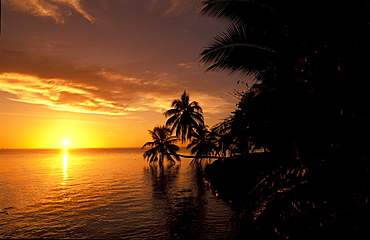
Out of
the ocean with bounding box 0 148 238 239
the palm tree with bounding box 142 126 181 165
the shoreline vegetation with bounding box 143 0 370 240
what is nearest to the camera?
the shoreline vegetation with bounding box 143 0 370 240

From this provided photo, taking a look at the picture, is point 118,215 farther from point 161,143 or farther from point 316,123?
point 161,143

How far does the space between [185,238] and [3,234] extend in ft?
20.6

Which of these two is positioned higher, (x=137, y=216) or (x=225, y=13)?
(x=225, y=13)

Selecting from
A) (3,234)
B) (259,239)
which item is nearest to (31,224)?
(3,234)

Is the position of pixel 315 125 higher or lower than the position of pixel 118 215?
higher

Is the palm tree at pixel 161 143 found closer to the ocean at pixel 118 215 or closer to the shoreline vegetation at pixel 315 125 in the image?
the ocean at pixel 118 215

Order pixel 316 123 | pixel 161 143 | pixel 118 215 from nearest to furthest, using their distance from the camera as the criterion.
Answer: pixel 316 123
pixel 118 215
pixel 161 143

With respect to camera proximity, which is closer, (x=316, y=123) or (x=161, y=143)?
(x=316, y=123)

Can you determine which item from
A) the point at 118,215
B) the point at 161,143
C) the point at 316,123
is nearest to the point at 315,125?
the point at 316,123

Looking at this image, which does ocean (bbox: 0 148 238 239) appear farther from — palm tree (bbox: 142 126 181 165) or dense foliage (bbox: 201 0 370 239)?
palm tree (bbox: 142 126 181 165)

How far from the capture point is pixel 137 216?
10.3 meters

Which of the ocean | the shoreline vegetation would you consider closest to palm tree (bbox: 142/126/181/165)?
the ocean

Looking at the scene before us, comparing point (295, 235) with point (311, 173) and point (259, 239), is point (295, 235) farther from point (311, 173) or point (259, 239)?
point (311, 173)

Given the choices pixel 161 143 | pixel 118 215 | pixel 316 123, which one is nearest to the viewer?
pixel 316 123
